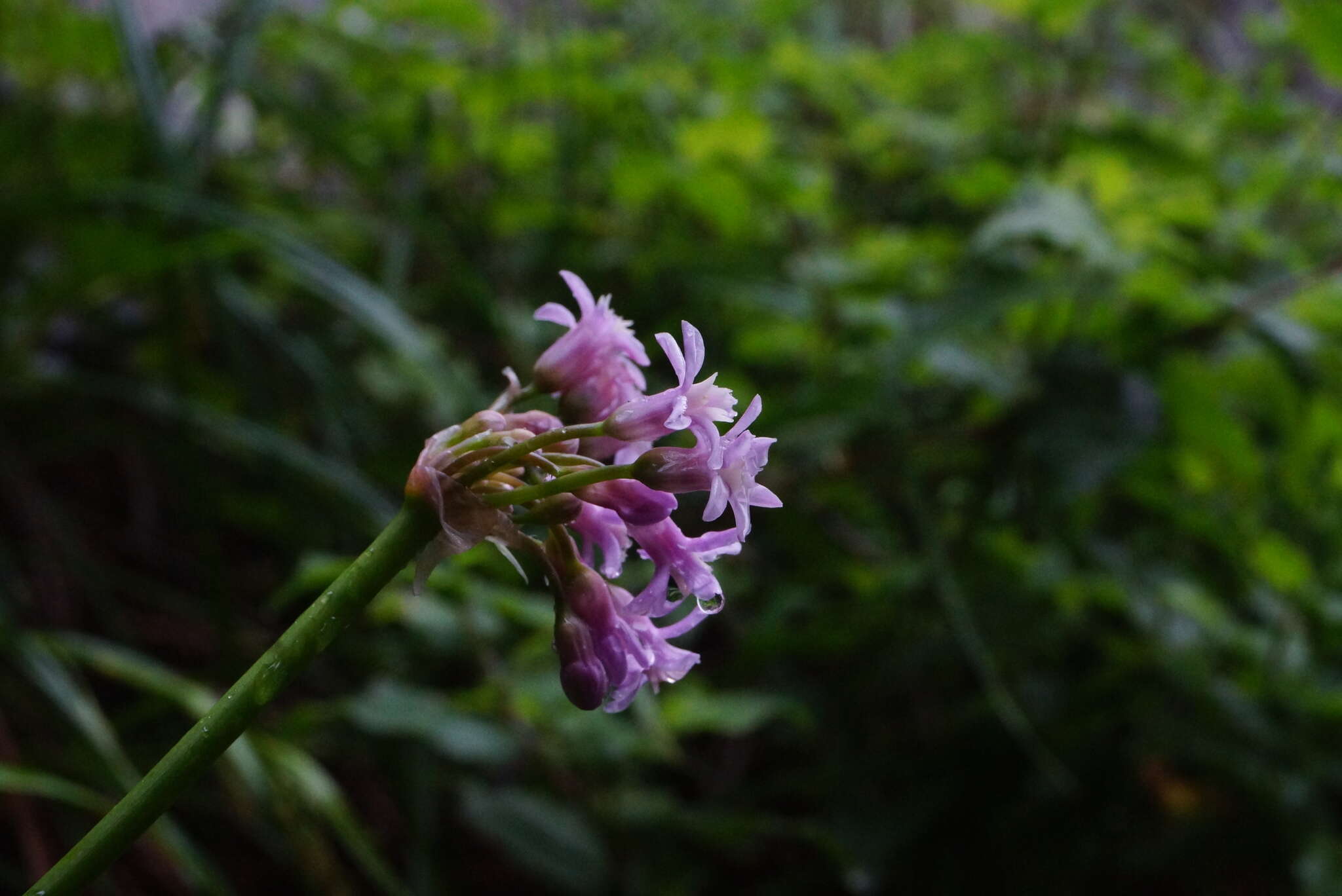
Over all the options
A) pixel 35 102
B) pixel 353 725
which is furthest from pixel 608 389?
pixel 35 102

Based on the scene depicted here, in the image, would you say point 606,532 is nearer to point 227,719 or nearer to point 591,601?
point 591,601

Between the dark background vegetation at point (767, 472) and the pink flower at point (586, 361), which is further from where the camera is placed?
the dark background vegetation at point (767, 472)

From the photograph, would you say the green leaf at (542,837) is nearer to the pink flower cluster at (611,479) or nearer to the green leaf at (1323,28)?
the pink flower cluster at (611,479)

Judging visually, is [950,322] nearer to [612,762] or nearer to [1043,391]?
[1043,391]

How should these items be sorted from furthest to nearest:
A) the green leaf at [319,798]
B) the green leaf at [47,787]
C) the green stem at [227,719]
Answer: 1. the green leaf at [319,798]
2. the green leaf at [47,787]
3. the green stem at [227,719]

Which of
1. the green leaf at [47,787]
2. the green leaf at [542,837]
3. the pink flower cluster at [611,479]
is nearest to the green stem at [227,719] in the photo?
the pink flower cluster at [611,479]

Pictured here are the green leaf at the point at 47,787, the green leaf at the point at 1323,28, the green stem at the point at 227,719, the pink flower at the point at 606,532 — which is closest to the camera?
the green stem at the point at 227,719

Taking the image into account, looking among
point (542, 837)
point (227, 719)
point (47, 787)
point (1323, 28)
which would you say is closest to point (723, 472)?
point (227, 719)
